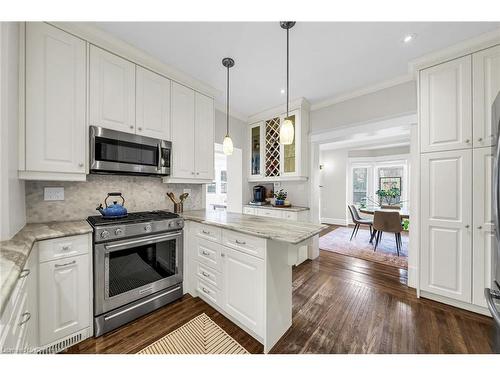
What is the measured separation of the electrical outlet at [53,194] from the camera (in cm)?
173

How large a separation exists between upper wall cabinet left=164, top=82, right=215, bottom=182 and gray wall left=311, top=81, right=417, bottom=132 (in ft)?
6.03

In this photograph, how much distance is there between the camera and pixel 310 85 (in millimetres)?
2670

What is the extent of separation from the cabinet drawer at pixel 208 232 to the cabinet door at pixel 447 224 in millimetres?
2234

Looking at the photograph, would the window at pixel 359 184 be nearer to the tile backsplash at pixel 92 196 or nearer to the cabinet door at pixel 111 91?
Result: the tile backsplash at pixel 92 196

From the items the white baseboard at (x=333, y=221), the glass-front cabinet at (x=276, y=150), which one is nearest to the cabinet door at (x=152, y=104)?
the glass-front cabinet at (x=276, y=150)

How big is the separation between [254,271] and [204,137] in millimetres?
1914

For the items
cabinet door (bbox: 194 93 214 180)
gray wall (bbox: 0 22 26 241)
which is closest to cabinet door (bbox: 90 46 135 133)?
gray wall (bbox: 0 22 26 241)

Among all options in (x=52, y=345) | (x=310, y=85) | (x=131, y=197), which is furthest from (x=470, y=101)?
(x=52, y=345)

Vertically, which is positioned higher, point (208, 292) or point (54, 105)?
point (54, 105)

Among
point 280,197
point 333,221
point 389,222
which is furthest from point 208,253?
point 333,221

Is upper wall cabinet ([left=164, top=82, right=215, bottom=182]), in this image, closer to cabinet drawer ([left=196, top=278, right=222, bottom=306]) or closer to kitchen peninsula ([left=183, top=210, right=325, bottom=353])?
kitchen peninsula ([left=183, top=210, right=325, bottom=353])

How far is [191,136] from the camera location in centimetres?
250

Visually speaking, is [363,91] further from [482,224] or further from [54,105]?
[54,105]
